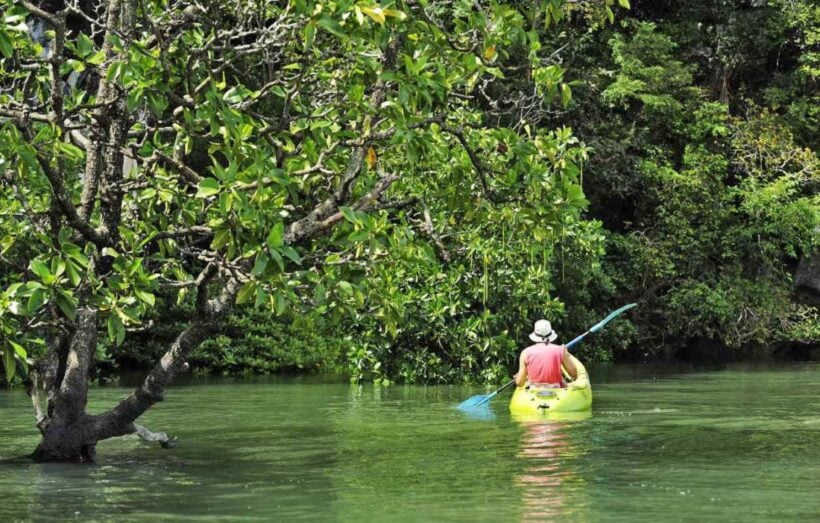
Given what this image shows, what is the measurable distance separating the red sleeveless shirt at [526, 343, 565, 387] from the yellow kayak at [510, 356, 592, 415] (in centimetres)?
24

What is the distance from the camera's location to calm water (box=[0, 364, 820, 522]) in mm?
9656

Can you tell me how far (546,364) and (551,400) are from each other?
633 millimetres

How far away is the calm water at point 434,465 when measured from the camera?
966 centimetres

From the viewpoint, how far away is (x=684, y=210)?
31156mm

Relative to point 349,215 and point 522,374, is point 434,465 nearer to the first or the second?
point 349,215

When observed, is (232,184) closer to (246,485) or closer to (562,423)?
(246,485)

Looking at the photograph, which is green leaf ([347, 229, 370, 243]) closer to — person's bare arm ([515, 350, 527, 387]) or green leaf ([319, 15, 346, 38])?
green leaf ([319, 15, 346, 38])

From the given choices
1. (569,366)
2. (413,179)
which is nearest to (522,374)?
(569,366)

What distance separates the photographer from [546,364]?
706 inches

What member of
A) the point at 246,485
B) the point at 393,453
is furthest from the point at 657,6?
the point at 246,485

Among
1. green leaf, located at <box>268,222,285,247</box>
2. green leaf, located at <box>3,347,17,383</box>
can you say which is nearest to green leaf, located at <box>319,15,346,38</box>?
green leaf, located at <box>268,222,285,247</box>

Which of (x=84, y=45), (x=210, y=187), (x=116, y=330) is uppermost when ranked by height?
(x=84, y=45)

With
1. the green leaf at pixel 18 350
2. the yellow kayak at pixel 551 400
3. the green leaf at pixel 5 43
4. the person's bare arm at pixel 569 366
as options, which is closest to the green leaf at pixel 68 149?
the green leaf at pixel 18 350

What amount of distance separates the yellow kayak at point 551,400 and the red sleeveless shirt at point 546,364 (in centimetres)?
24
